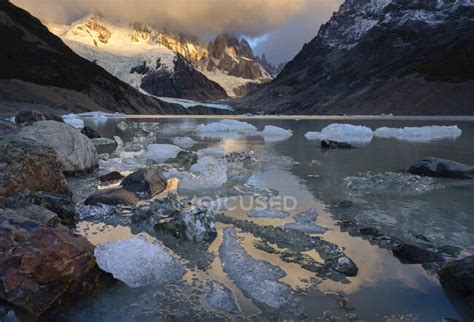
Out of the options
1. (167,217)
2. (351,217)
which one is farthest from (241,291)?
(351,217)

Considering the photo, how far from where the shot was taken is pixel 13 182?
9297mm

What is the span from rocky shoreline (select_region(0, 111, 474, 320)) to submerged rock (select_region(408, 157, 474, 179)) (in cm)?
575

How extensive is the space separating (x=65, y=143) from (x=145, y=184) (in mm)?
4727

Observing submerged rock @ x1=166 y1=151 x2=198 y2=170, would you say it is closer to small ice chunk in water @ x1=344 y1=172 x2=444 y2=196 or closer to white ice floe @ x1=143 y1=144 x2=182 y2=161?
white ice floe @ x1=143 y1=144 x2=182 y2=161

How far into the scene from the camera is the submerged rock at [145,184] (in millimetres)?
10781

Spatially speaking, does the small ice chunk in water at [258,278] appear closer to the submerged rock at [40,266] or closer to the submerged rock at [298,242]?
the submerged rock at [298,242]

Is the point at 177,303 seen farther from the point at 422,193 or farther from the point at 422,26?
the point at 422,26

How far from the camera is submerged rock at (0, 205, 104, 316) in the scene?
4781 millimetres

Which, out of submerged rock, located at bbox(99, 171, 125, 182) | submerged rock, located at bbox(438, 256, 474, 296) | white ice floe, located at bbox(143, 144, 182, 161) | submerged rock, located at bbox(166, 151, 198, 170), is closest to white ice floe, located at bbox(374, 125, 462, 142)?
white ice floe, located at bbox(143, 144, 182, 161)

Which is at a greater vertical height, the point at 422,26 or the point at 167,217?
the point at 422,26

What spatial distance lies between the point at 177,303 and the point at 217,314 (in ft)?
1.74

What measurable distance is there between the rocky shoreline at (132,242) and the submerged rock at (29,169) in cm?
2

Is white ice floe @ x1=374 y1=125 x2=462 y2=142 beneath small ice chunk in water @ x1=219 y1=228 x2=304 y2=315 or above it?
beneath

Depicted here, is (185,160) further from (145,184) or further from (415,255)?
(415,255)
